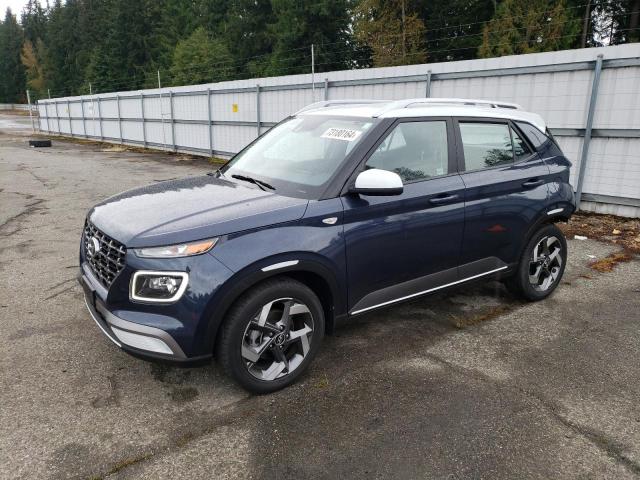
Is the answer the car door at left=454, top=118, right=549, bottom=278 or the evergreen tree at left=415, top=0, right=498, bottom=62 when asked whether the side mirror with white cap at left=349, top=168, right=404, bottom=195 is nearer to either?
the car door at left=454, top=118, right=549, bottom=278

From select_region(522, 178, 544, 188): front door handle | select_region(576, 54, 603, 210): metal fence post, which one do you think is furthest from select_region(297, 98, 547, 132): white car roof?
select_region(576, 54, 603, 210): metal fence post

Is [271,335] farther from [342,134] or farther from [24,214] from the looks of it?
[24,214]

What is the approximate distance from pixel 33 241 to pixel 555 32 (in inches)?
1116

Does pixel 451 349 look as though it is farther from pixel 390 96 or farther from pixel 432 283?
pixel 390 96

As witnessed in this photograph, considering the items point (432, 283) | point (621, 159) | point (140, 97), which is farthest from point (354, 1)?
point (432, 283)

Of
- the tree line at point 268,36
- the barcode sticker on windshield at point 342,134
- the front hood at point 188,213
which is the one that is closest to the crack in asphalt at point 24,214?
the front hood at point 188,213

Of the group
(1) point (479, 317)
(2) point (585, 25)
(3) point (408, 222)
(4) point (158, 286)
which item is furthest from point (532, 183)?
(2) point (585, 25)

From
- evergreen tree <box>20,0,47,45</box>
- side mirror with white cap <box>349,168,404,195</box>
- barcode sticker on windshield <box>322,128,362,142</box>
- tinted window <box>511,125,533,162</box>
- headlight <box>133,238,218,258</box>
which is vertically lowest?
headlight <box>133,238,218,258</box>

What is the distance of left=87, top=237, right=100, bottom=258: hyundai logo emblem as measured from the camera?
10.4 feet

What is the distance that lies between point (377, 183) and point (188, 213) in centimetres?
119

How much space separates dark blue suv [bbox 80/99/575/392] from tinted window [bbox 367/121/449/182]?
0.01 m

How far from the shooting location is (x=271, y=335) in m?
3.08

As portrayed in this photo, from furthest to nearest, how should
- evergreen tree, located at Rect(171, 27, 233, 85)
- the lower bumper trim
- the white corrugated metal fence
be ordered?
evergreen tree, located at Rect(171, 27, 233, 85) → the white corrugated metal fence → the lower bumper trim

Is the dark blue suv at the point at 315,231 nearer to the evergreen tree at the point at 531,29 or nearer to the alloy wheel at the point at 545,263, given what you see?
the alloy wheel at the point at 545,263
